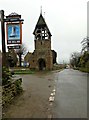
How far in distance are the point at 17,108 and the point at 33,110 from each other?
68cm

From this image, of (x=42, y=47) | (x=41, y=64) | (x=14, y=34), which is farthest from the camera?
(x=41, y=64)

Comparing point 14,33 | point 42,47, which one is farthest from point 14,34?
point 42,47

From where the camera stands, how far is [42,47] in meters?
71.0

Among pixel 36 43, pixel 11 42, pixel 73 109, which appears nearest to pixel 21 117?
pixel 73 109

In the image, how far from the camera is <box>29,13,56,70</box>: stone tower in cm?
7075

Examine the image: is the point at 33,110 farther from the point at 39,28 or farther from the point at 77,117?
the point at 39,28

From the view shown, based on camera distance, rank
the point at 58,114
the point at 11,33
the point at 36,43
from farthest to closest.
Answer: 1. the point at 36,43
2. the point at 11,33
3. the point at 58,114

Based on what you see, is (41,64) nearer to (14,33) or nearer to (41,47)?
(41,47)

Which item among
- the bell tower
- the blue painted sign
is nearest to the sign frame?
the blue painted sign

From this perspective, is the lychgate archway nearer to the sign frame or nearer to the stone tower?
the stone tower

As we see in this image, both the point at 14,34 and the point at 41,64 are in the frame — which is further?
the point at 41,64

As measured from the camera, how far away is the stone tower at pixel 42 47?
70750 millimetres

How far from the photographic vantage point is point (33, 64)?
237 feet

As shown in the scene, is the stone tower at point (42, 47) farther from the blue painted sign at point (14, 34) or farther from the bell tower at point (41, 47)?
the blue painted sign at point (14, 34)
